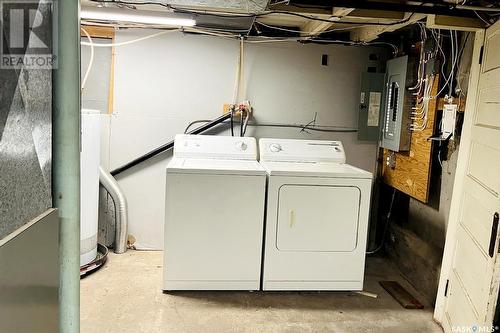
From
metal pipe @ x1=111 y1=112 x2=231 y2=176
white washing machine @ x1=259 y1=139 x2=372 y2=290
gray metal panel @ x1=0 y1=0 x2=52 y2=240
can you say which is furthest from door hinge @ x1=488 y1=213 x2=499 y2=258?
metal pipe @ x1=111 y1=112 x2=231 y2=176

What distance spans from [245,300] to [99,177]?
1681 mm

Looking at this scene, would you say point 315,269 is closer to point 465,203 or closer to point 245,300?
point 245,300

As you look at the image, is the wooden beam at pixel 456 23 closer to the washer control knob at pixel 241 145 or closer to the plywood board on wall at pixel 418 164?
the plywood board on wall at pixel 418 164

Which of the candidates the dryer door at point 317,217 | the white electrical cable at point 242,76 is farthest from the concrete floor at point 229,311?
the white electrical cable at point 242,76

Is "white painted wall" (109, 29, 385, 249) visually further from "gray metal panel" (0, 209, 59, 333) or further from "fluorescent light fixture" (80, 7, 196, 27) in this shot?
"gray metal panel" (0, 209, 59, 333)

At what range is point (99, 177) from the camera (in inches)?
139

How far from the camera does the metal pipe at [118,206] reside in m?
3.61

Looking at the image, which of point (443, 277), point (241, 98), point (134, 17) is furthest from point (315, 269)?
point (134, 17)

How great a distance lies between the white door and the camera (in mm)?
2020

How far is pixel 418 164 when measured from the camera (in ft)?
10.5

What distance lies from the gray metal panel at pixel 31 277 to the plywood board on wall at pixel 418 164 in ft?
9.29

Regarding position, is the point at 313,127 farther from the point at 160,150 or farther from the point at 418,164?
the point at 160,150

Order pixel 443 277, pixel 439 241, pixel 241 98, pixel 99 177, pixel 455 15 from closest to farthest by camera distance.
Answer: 1. pixel 455 15
2. pixel 443 277
3. pixel 439 241
4. pixel 99 177
5. pixel 241 98

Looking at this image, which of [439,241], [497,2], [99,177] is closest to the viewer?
[497,2]
